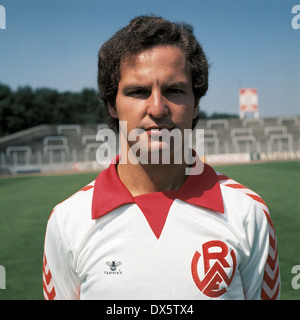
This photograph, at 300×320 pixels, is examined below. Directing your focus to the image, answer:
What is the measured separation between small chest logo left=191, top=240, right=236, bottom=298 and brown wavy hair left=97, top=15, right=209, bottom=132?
2.44 ft

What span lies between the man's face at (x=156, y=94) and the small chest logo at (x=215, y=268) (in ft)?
1.71

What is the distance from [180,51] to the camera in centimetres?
169

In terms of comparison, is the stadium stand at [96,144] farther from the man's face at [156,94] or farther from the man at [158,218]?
the man's face at [156,94]

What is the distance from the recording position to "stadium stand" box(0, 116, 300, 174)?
116ft

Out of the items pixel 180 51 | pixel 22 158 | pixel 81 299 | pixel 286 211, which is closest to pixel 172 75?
pixel 180 51

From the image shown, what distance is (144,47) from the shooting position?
167 cm

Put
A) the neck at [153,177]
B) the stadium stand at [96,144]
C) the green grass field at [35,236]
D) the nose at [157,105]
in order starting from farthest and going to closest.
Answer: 1. the stadium stand at [96,144]
2. the green grass field at [35,236]
3. the neck at [153,177]
4. the nose at [157,105]

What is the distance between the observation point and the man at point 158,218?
5.31 ft

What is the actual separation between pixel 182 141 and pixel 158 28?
1.74ft

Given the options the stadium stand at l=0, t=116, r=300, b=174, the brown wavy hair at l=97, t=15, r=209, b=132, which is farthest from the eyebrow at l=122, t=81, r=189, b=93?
the stadium stand at l=0, t=116, r=300, b=174

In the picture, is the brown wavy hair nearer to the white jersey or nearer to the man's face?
the man's face

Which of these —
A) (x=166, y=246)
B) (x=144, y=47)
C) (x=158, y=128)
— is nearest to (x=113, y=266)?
(x=166, y=246)

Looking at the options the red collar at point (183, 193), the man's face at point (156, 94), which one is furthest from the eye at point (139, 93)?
the red collar at point (183, 193)
